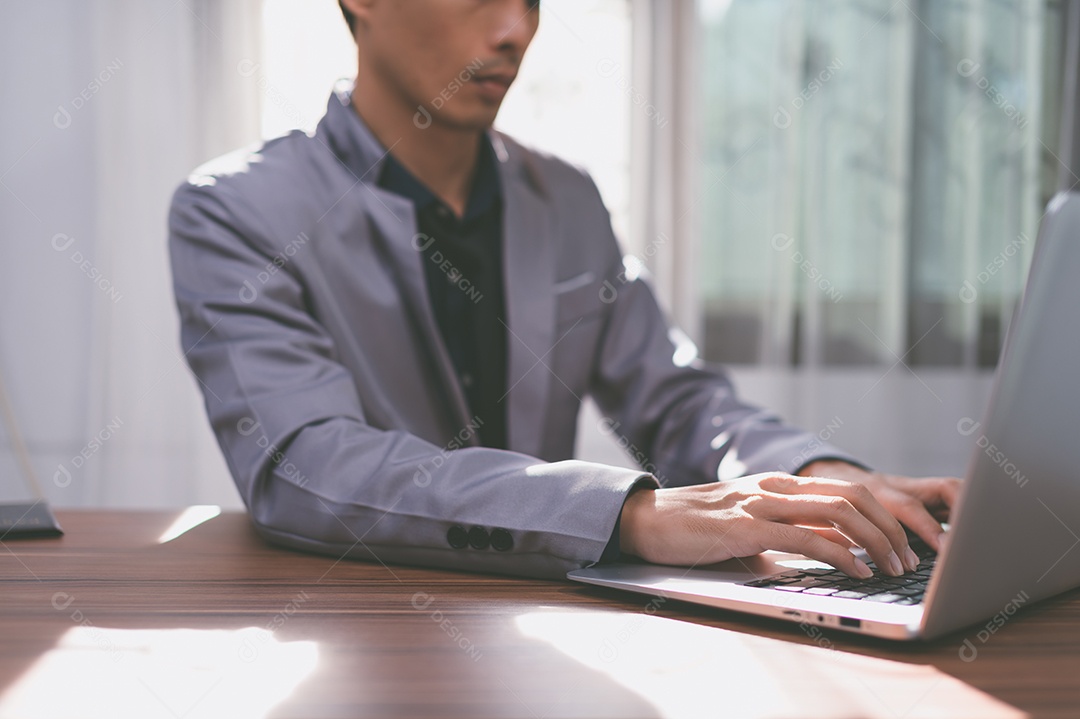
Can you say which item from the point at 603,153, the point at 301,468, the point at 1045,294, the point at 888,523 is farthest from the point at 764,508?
the point at 603,153

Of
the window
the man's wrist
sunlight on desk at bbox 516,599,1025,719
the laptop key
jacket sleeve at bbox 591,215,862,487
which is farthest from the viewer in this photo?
the window

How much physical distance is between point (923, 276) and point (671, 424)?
62.1 inches

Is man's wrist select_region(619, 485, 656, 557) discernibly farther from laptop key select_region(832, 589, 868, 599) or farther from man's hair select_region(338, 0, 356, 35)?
man's hair select_region(338, 0, 356, 35)

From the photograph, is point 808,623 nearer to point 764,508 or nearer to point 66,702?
point 764,508

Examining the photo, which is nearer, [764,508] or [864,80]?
[764,508]

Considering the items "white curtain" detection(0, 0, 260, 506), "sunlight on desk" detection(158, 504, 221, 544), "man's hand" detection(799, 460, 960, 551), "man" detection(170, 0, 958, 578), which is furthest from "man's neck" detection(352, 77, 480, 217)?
"white curtain" detection(0, 0, 260, 506)

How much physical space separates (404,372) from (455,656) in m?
0.67

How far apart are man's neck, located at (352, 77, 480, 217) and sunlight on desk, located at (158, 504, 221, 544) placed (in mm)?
527

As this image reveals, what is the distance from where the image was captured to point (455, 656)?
486mm

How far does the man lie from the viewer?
681 millimetres

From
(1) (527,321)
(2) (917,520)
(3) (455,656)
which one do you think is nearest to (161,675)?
(3) (455,656)

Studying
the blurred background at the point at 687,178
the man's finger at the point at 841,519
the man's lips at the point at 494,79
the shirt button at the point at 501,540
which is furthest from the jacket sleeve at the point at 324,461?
the blurred background at the point at 687,178

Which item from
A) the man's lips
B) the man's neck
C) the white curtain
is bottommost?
the white curtain

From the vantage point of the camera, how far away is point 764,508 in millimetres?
658
